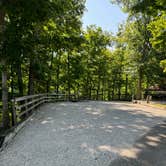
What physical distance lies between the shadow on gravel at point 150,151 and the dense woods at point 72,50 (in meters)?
5.02

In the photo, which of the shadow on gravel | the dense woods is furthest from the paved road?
the dense woods

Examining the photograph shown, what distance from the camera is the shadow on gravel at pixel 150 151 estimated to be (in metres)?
4.77

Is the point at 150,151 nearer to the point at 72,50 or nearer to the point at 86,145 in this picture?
the point at 86,145

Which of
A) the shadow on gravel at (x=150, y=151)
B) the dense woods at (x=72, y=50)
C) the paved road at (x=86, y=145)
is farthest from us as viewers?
the dense woods at (x=72, y=50)

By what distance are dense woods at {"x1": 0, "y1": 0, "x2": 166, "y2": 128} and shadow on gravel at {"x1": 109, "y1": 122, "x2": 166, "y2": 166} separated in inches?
198

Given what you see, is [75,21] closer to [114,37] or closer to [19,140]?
[19,140]

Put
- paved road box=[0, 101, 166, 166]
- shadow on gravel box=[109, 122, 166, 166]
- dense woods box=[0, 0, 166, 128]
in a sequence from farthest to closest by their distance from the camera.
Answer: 1. dense woods box=[0, 0, 166, 128]
2. paved road box=[0, 101, 166, 166]
3. shadow on gravel box=[109, 122, 166, 166]

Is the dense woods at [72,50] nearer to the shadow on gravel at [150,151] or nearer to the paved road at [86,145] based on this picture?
the paved road at [86,145]

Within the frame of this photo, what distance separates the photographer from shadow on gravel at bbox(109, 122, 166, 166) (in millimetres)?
4773

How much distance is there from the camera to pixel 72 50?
20922 millimetres

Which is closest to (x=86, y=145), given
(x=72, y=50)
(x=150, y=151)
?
(x=150, y=151)

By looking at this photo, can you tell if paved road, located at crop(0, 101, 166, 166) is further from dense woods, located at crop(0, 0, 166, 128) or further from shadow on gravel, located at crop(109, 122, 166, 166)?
dense woods, located at crop(0, 0, 166, 128)

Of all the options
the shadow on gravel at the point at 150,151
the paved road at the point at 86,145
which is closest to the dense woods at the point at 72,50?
the paved road at the point at 86,145

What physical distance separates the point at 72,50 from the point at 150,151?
16297mm
